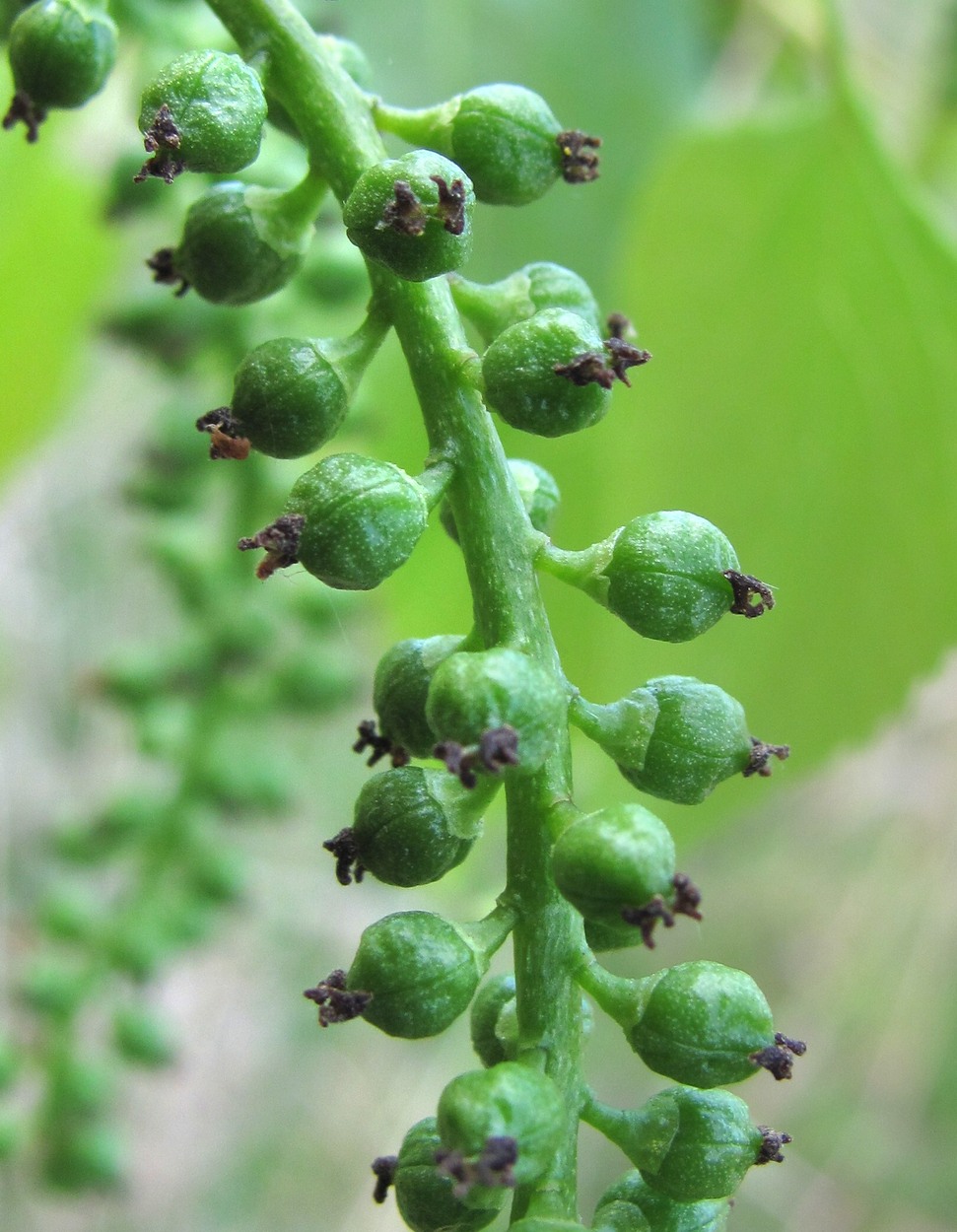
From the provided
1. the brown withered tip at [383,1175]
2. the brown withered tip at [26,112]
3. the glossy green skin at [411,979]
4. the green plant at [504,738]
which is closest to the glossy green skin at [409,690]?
the green plant at [504,738]

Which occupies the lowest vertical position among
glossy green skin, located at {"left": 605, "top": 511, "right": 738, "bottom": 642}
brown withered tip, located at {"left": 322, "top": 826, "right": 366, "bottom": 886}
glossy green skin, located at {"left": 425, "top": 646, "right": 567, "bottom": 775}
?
brown withered tip, located at {"left": 322, "top": 826, "right": 366, "bottom": 886}

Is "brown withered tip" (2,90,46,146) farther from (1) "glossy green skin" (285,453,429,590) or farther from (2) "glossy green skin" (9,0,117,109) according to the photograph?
(1) "glossy green skin" (285,453,429,590)

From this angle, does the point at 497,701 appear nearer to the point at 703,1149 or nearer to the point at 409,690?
the point at 409,690

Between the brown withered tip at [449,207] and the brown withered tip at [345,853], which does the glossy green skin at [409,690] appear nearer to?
the brown withered tip at [345,853]

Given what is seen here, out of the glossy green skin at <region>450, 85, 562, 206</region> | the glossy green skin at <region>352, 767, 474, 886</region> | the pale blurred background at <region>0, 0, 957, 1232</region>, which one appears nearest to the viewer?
the glossy green skin at <region>352, 767, 474, 886</region>

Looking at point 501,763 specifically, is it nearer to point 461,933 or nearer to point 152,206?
point 461,933

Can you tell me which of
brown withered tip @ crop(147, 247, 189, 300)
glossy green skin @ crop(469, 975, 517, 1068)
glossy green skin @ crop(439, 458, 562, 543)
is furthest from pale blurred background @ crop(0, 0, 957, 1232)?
brown withered tip @ crop(147, 247, 189, 300)
